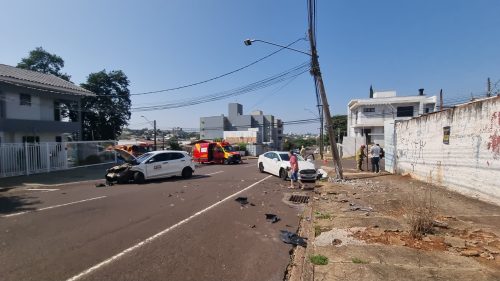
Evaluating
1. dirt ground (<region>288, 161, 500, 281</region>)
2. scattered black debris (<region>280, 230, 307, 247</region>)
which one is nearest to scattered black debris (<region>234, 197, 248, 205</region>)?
dirt ground (<region>288, 161, 500, 281</region>)

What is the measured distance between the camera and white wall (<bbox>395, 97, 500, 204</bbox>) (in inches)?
371

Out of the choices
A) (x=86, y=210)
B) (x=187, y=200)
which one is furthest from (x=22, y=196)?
(x=187, y=200)

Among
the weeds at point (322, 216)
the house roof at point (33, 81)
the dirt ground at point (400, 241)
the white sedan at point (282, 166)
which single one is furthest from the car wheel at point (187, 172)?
the house roof at point (33, 81)

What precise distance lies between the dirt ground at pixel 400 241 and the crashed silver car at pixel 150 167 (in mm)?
9309

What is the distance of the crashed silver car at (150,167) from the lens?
15914 mm

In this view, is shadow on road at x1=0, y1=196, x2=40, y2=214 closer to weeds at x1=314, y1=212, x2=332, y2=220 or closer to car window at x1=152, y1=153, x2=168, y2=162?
car window at x1=152, y1=153, x2=168, y2=162

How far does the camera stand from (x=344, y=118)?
311ft

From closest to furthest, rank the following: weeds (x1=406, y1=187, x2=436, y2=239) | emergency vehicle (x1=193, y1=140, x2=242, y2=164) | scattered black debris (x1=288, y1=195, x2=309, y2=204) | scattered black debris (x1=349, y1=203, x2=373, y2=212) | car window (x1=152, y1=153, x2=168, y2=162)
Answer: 1. weeds (x1=406, y1=187, x2=436, y2=239)
2. scattered black debris (x1=349, y1=203, x2=373, y2=212)
3. scattered black debris (x1=288, y1=195, x2=309, y2=204)
4. car window (x1=152, y1=153, x2=168, y2=162)
5. emergency vehicle (x1=193, y1=140, x2=242, y2=164)

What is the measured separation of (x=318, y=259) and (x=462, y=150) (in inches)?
335

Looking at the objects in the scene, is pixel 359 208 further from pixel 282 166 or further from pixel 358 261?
pixel 282 166

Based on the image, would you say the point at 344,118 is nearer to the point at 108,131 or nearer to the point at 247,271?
the point at 108,131

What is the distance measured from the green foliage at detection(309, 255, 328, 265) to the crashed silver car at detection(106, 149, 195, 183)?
40.3 ft

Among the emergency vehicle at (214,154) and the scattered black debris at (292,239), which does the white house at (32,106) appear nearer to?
the emergency vehicle at (214,154)

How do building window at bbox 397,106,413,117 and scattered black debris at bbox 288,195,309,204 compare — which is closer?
scattered black debris at bbox 288,195,309,204
